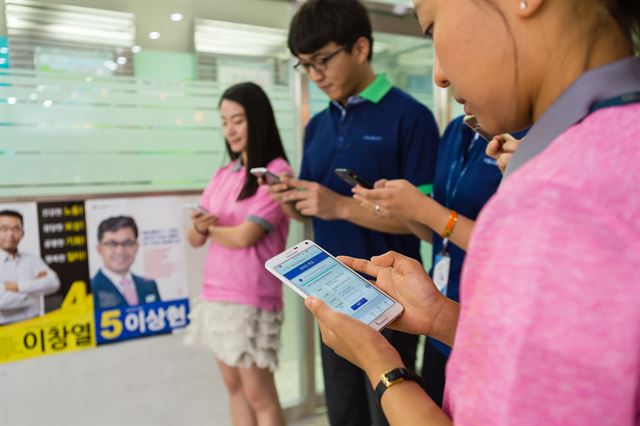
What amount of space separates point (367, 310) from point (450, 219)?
0.53 m

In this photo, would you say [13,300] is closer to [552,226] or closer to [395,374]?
[395,374]

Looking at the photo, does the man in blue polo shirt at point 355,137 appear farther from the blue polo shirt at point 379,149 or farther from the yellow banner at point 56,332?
the yellow banner at point 56,332

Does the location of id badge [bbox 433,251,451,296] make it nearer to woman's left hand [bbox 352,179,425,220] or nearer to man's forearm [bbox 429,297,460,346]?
woman's left hand [bbox 352,179,425,220]

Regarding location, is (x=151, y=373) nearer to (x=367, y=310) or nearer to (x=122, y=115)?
(x=122, y=115)

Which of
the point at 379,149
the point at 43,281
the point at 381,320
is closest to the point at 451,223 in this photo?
the point at 379,149

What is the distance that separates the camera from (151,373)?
1836mm

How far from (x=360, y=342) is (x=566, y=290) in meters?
0.27

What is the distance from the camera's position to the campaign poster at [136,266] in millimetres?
1771

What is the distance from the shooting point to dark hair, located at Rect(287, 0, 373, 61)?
141cm

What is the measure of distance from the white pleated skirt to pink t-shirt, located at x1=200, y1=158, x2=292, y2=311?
29 mm

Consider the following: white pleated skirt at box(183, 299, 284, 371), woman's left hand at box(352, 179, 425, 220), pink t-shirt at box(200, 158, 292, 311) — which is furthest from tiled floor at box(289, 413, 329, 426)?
woman's left hand at box(352, 179, 425, 220)

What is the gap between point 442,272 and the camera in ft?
3.89

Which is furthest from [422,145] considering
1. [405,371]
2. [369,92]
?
[405,371]

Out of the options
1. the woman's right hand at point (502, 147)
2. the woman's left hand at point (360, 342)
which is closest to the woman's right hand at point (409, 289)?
the woman's left hand at point (360, 342)
